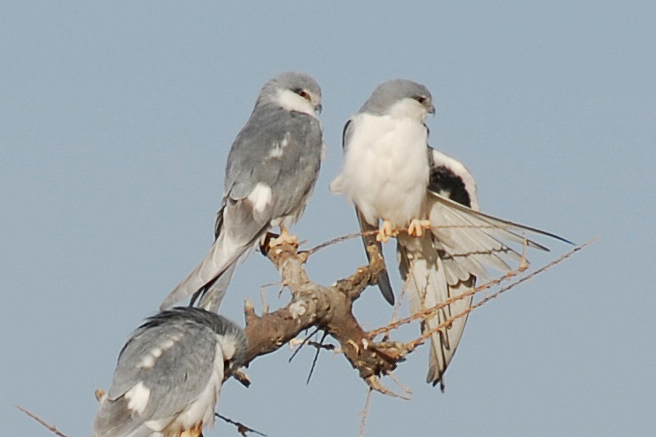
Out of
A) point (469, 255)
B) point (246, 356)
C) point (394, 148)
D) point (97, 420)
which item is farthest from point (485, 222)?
point (97, 420)

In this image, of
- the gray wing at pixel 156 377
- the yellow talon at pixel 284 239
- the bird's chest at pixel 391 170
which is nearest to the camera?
the gray wing at pixel 156 377

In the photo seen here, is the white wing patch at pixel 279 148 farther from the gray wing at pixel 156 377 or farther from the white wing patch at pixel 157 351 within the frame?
the white wing patch at pixel 157 351

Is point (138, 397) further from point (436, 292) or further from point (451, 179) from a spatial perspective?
point (451, 179)

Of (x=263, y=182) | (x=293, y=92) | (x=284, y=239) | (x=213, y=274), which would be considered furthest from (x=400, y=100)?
(x=213, y=274)

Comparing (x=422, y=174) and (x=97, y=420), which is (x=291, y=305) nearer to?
(x=97, y=420)

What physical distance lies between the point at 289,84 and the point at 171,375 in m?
2.77

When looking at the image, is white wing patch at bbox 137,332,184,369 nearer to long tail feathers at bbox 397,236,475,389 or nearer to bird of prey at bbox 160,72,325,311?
bird of prey at bbox 160,72,325,311

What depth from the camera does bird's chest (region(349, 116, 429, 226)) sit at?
25.1 feet

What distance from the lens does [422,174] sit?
769cm

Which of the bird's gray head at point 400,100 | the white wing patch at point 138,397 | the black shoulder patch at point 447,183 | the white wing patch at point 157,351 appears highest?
the bird's gray head at point 400,100

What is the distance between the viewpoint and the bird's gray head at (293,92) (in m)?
8.11

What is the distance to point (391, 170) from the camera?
7652mm

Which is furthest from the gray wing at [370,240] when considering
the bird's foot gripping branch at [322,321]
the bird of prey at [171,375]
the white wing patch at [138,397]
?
the white wing patch at [138,397]

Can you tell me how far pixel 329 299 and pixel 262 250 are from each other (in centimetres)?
143
